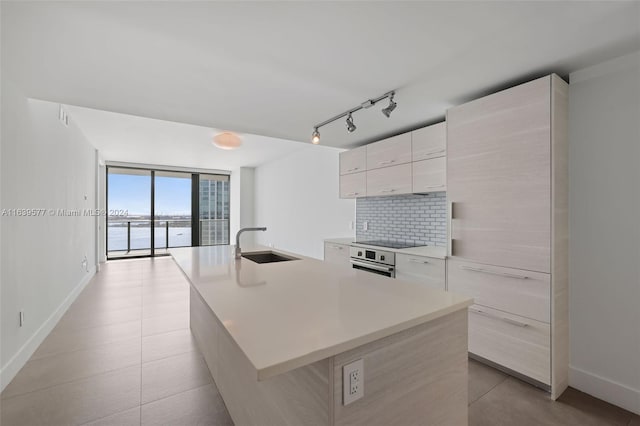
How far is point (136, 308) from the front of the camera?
153 inches

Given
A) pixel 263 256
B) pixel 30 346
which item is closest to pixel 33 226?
pixel 30 346

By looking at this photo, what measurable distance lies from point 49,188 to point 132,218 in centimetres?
542

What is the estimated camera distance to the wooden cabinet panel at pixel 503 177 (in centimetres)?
207

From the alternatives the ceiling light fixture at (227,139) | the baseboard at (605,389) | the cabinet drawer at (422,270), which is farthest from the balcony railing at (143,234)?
the baseboard at (605,389)

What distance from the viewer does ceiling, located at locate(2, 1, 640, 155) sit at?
150 cm

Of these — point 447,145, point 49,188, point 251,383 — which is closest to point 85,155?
point 49,188

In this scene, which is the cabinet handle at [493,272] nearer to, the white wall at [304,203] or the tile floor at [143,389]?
the tile floor at [143,389]

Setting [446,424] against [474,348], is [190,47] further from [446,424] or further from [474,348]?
[474,348]

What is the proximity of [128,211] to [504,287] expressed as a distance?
8869mm

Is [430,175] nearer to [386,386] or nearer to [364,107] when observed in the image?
[364,107]

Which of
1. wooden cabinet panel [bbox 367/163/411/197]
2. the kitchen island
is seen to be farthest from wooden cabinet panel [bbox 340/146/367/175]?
the kitchen island

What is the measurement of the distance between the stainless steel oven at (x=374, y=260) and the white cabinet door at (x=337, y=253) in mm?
123

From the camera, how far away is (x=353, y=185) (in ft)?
13.9

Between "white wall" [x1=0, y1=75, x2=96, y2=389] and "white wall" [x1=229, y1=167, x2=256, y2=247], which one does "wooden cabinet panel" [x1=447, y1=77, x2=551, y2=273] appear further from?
"white wall" [x1=229, y1=167, x2=256, y2=247]
